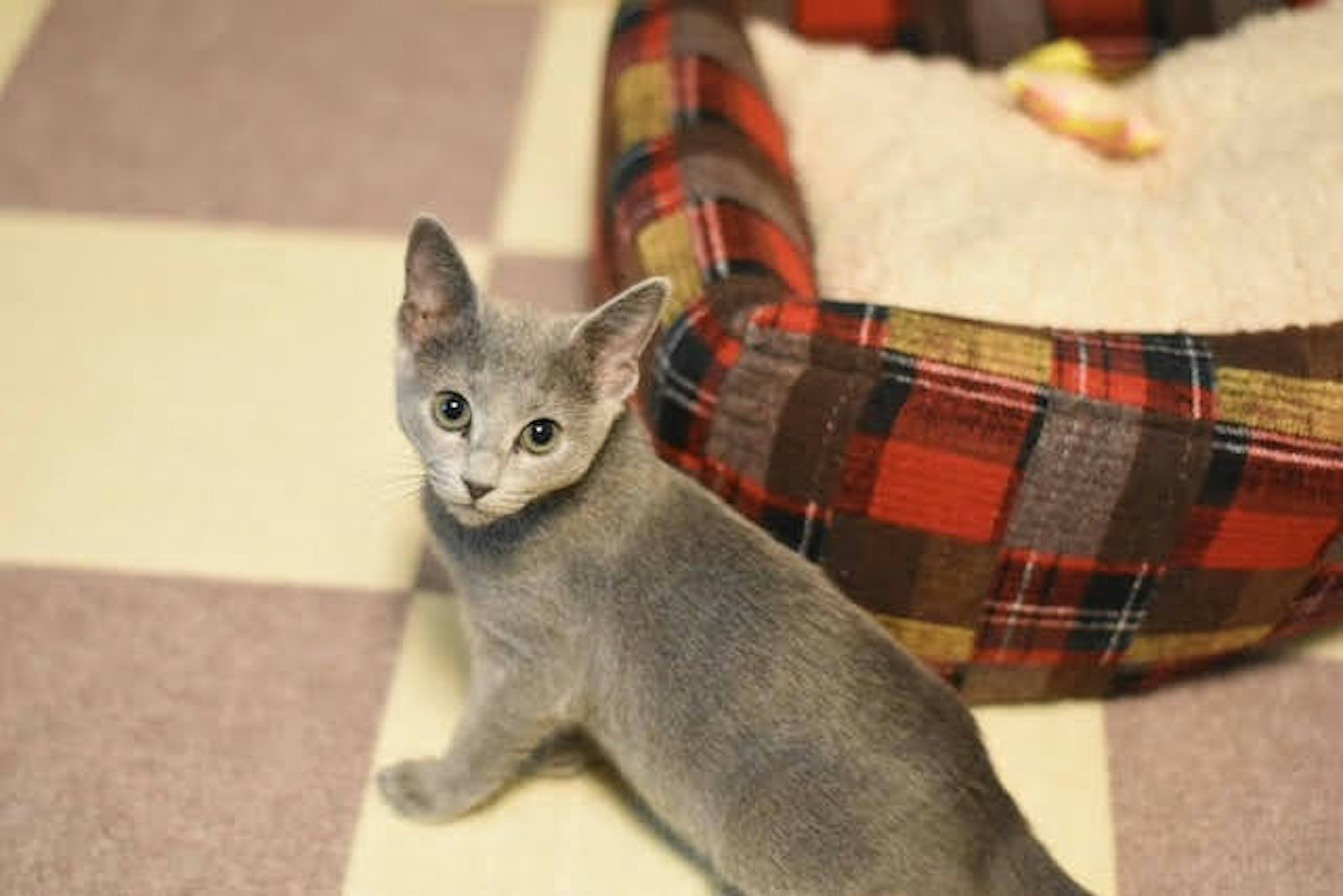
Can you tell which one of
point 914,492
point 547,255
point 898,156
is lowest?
point 547,255

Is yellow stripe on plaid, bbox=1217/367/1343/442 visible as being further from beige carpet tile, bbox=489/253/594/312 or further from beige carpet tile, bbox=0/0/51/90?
beige carpet tile, bbox=0/0/51/90

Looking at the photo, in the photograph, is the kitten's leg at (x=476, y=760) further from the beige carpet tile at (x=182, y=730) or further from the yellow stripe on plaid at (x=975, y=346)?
the yellow stripe on plaid at (x=975, y=346)

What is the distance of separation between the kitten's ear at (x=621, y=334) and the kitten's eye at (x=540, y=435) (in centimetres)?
6

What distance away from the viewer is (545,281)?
2197 millimetres

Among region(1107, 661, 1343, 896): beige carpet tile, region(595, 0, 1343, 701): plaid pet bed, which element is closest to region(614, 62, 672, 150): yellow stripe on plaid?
region(595, 0, 1343, 701): plaid pet bed

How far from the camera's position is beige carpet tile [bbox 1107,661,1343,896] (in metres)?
1.61

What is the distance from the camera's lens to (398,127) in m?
2.47

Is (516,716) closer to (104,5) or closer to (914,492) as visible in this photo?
(914,492)

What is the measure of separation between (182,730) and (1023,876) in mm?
1029

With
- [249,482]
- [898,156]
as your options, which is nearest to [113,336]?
[249,482]

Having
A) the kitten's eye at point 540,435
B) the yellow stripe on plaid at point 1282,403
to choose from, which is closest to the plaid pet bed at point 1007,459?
the yellow stripe on plaid at point 1282,403

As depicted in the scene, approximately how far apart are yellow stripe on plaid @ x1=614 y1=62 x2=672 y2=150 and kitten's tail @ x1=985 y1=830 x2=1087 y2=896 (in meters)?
1.00

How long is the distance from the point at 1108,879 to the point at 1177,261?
0.81 meters

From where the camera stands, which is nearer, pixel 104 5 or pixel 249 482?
pixel 249 482
